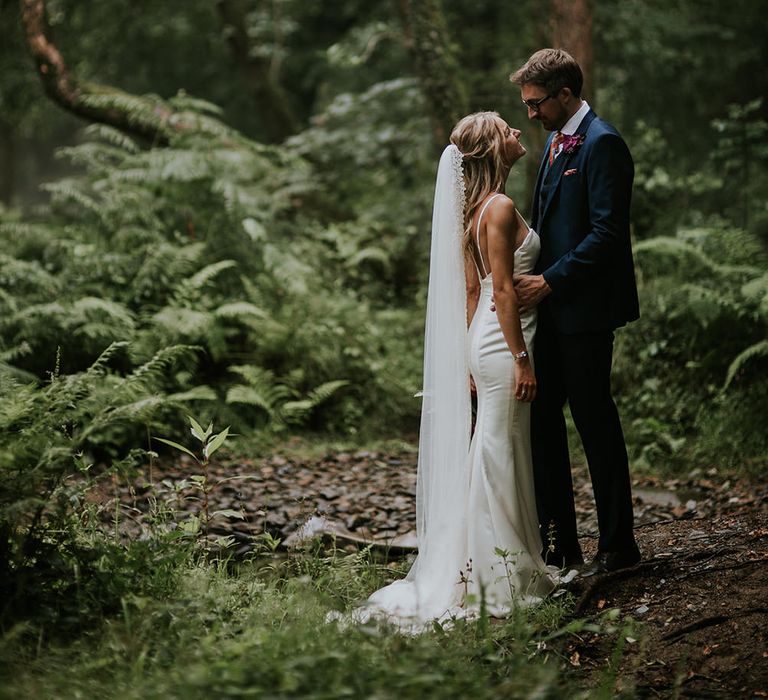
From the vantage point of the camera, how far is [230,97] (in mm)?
18719

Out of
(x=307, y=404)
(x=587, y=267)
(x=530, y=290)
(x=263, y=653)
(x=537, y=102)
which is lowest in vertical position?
(x=263, y=653)

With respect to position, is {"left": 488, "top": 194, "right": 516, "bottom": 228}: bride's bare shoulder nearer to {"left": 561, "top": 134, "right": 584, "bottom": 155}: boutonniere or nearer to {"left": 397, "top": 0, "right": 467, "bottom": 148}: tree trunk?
{"left": 561, "top": 134, "right": 584, "bottom": 155}: boutonniere

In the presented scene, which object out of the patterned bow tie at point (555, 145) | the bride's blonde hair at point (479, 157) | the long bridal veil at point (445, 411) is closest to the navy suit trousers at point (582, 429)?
the long bridal veil at point (445, 411)

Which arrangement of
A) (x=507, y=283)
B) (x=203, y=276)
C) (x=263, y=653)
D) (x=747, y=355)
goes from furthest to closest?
(x=203, y=276) < (x=747, y=355) < (x=507, y=283) < (x=263, y=653)

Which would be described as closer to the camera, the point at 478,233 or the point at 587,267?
the point at 587,267

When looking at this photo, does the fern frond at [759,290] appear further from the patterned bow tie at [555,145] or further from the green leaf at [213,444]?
the green leaf at [213,444]

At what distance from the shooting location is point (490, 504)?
4555 millimetres

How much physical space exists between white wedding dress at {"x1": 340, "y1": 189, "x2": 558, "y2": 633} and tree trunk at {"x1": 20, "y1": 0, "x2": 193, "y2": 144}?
7524 millimetres

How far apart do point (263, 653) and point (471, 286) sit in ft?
8.05

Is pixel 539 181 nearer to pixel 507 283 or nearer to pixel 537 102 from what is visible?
pixel 537 102

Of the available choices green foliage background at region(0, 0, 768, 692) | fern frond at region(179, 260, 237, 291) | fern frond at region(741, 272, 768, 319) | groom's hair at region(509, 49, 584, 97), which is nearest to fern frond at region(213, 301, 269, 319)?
green foliage background at region(0, 0, 768, 692)

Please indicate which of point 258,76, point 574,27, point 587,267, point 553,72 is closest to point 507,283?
point 587,267

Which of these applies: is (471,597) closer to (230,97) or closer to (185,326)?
(185,326)

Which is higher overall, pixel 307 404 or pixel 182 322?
pixel 182 322
